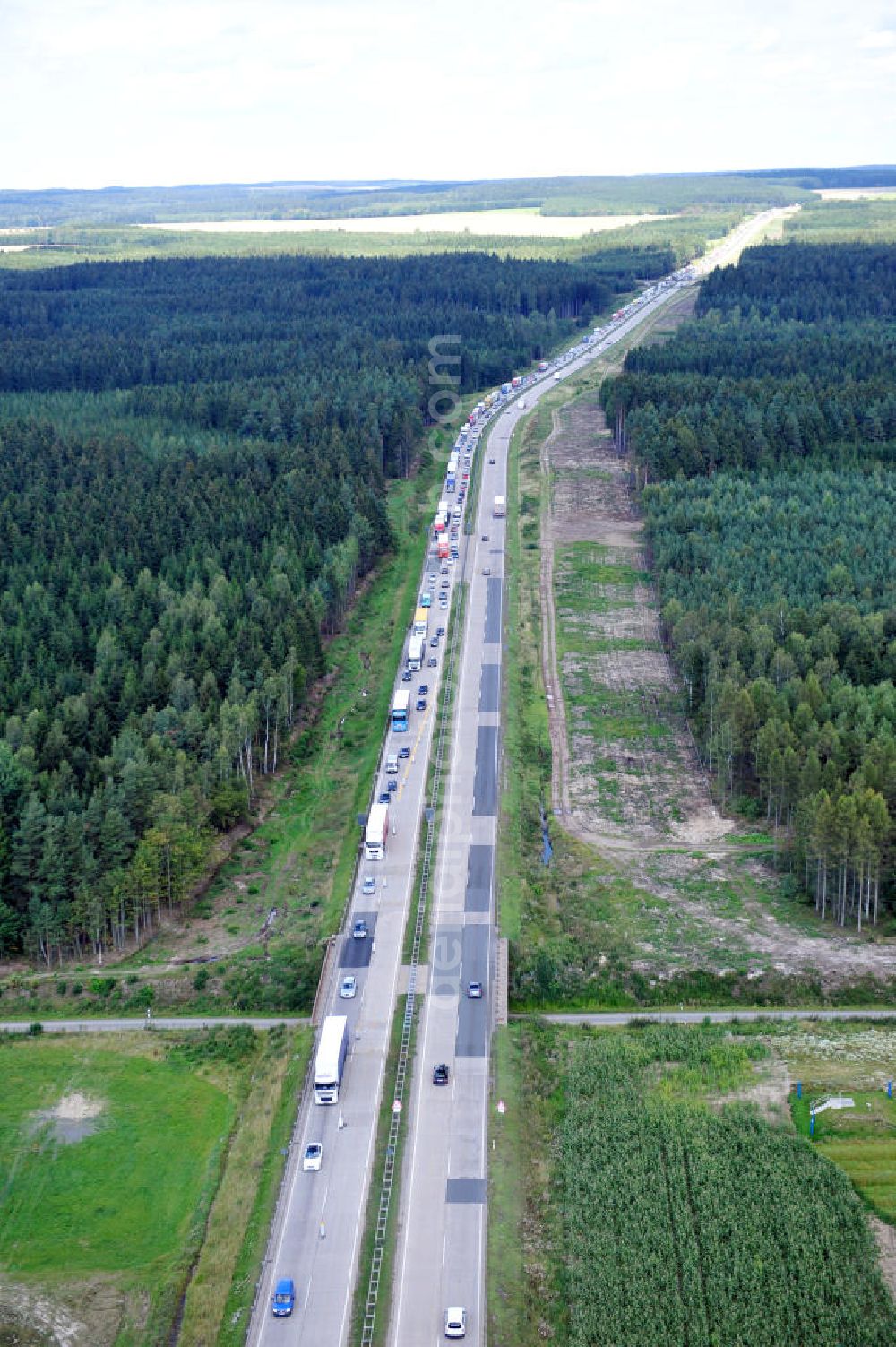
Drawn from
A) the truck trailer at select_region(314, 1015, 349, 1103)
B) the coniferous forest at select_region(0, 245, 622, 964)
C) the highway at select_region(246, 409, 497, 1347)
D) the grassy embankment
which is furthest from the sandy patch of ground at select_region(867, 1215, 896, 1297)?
the coniferous forest at select_region(0, 245, 622, 964)

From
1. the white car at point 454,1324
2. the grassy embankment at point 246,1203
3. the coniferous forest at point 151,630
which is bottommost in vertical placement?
the grassy embankment at point 246,1203

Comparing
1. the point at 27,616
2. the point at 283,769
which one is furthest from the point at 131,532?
the point at 283,769

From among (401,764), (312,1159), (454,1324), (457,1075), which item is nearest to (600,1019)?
(457,1075)

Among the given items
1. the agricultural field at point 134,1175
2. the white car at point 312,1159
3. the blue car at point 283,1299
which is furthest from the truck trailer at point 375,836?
the blue car at point 283,1299

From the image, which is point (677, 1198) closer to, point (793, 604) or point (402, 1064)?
point (402, 1064)

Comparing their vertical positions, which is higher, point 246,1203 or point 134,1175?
point 246,1203

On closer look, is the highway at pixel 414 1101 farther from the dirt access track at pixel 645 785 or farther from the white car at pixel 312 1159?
the dirt access track at pixel 645 785
